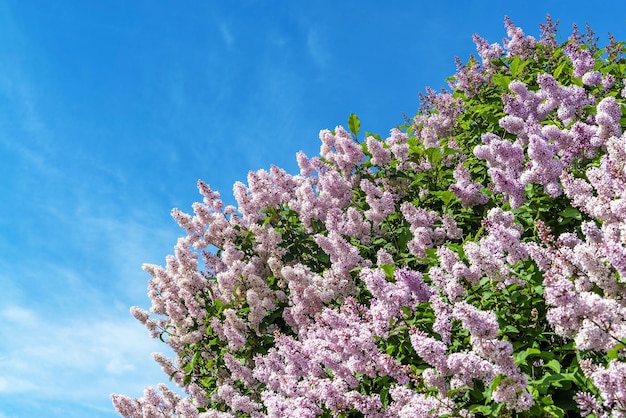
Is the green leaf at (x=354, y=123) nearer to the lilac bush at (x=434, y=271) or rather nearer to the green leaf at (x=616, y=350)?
the lilac bush at (x=434, y=271)

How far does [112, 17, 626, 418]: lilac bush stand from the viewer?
5199 millimetres

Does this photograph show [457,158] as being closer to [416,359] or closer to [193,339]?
[416,359]

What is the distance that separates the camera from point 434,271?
6910 millimetres

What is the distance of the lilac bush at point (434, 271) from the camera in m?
5.20

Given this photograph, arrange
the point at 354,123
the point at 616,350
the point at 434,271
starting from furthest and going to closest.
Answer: the point at 354,123
the point at 434,271
the point at 616,350

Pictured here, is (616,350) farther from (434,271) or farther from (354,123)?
(354,123)

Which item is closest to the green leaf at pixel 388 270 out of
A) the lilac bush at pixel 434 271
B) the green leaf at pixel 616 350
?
the lilac bush at pixel 434 271

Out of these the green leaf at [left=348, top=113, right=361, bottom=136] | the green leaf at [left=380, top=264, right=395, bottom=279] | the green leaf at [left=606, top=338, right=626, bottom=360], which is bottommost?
the green leaf at [left=606, top=338, right=626, bottom=360]

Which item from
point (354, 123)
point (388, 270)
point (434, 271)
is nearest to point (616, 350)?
point (434, 271)

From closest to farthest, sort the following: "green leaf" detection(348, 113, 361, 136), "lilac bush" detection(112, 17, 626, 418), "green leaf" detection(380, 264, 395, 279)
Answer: "lilac bush" detection(112, 17, 626, 418), "green leaf" detection(380, 264, 395, 279), "green leaf" detection(348, 113, 361, 136)

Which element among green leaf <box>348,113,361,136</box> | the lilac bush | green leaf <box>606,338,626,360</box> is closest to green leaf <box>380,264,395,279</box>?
the lilac bush

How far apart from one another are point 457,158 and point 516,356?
6140mm

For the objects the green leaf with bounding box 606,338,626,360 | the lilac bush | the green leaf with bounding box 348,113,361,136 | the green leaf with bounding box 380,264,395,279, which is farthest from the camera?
the green leaf with bounding box 348,113,361,136

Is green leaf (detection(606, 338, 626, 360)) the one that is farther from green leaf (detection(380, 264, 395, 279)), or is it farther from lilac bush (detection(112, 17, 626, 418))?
green leaf (detection(380, 264, 395, 279))
